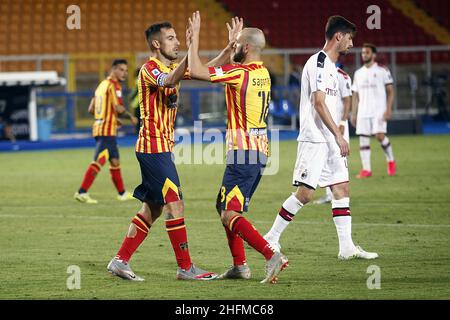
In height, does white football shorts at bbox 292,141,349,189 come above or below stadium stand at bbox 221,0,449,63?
below

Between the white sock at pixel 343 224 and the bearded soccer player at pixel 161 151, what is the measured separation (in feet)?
5.30

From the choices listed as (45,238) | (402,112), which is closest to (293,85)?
(402,112)

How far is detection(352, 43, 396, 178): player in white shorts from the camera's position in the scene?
57.9 feet

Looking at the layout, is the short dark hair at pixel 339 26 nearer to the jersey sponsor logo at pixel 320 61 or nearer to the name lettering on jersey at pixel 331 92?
the jersey sponsor logo at pixel 320 61

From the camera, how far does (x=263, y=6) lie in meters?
35.8

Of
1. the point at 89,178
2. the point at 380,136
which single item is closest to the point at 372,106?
the point at 380,136

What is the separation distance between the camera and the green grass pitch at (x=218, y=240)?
7.96m

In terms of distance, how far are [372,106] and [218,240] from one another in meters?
8.08

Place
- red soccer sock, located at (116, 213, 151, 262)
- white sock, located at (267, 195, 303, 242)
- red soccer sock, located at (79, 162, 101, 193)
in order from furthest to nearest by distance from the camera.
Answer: red soccer sock, located at (79, 162, 101, 193), white sock, located at (267, 195, 303, 242), red soccer sock, located at (116, 213, 151, 262)

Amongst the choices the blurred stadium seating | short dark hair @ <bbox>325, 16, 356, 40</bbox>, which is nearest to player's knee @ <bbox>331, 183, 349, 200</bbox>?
short dark hair @ <bbox>325, 16, 356, 40</bbox>

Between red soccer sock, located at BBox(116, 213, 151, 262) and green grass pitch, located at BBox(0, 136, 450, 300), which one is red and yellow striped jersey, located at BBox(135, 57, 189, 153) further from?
green grass pitch, located at BBox(0, 136, 450, 300)

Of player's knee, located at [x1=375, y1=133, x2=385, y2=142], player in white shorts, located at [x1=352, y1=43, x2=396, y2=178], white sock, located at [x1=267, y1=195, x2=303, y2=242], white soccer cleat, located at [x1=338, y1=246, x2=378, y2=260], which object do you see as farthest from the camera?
player's knee, located at [x1=375, y1=133, x2=385, y2=142]

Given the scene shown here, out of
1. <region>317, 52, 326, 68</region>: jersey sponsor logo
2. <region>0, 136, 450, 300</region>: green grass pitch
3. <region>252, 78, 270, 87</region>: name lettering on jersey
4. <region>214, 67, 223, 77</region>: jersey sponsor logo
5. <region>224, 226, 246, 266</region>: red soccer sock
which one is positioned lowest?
<region>0, 136, 450, 300</region>: green grass pitch

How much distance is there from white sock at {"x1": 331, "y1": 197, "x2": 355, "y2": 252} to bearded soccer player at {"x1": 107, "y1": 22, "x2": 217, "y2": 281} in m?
1.62
